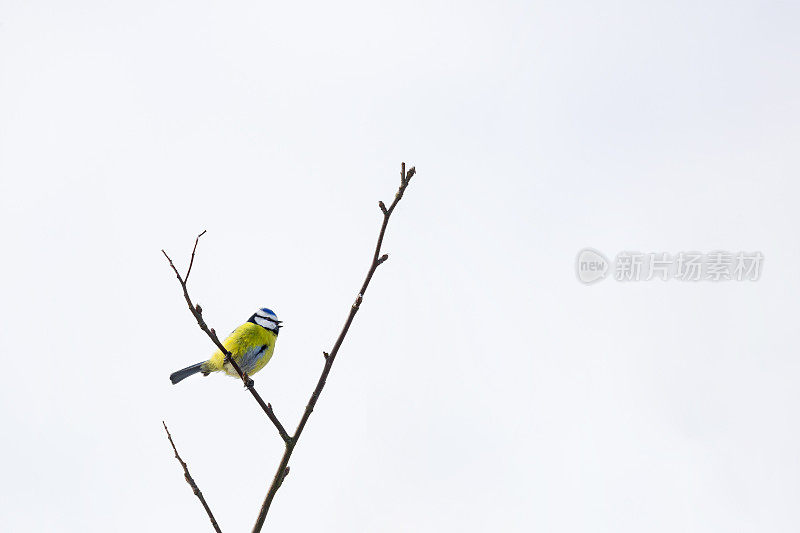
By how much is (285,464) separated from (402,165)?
228 centimetres

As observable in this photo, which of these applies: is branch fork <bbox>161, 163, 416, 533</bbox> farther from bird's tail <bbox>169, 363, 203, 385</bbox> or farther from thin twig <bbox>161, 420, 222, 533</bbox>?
bird's tail <bbox>169, 363, 203, 385</bbox>

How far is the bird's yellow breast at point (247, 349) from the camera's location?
9828 millimetres

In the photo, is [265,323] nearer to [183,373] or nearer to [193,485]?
[183,373]

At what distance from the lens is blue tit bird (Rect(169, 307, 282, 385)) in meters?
9.84

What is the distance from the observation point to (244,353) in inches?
387

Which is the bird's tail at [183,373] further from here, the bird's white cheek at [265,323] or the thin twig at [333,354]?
the thin twig at [333,354]

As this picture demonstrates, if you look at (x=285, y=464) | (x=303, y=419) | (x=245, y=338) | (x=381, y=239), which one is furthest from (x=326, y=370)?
(x=245, y=338)

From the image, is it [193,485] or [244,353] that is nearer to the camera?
[193,485]

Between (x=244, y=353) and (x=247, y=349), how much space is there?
82 millimetres

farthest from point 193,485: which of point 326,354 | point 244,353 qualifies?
point 244,353

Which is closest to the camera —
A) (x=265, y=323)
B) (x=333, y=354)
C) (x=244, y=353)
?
(x=333, y=354)

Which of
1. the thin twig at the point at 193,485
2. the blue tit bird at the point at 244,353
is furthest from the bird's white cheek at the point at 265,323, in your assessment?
the thin twig at the point at 193,485

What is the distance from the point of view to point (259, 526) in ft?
14.7

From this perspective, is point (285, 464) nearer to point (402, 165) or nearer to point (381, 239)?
point (381, 239)
